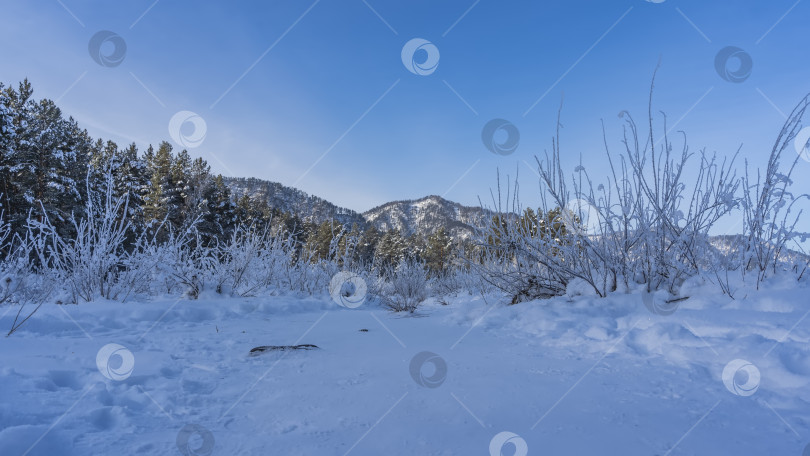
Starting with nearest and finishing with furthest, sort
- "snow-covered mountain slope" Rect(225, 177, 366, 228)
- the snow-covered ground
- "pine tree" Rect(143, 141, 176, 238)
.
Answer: the snow-covered ground
"pine tree" Rect(143, 141, 176, 238)
"snow-covered mountain slope" Rect(225, 177, 366, 228)

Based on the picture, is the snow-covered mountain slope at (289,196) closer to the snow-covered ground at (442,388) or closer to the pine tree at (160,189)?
the pine tree at (160,189)

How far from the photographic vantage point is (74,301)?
4883 millimetres

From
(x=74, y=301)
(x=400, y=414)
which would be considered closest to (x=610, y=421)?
(x=400, y=414)

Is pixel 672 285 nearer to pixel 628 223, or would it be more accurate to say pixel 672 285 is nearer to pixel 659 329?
pixel 628 223

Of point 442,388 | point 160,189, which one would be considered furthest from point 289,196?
point 442,388

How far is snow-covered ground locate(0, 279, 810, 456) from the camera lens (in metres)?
1.33

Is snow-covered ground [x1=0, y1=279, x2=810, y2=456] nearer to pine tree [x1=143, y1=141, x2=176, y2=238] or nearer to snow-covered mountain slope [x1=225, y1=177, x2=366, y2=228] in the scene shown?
pine tree [x1=143, y1=141, x2=176, y2=238]

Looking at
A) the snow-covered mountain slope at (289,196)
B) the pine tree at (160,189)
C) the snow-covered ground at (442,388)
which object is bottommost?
the snow-covered ground at (442,388)

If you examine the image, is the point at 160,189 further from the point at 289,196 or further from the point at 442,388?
the point at 289,196

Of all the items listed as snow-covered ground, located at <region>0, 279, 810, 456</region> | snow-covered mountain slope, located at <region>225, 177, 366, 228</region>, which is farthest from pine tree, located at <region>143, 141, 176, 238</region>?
snow-covered mountain slope, located at <region>225, 177, 366, 228</region>

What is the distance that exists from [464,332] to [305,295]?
5.77 m

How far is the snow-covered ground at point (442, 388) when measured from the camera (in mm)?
1331

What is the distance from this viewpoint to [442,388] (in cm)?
194

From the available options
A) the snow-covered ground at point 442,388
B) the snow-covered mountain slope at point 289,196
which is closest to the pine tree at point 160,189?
the snow-covered ground at point 442,388
